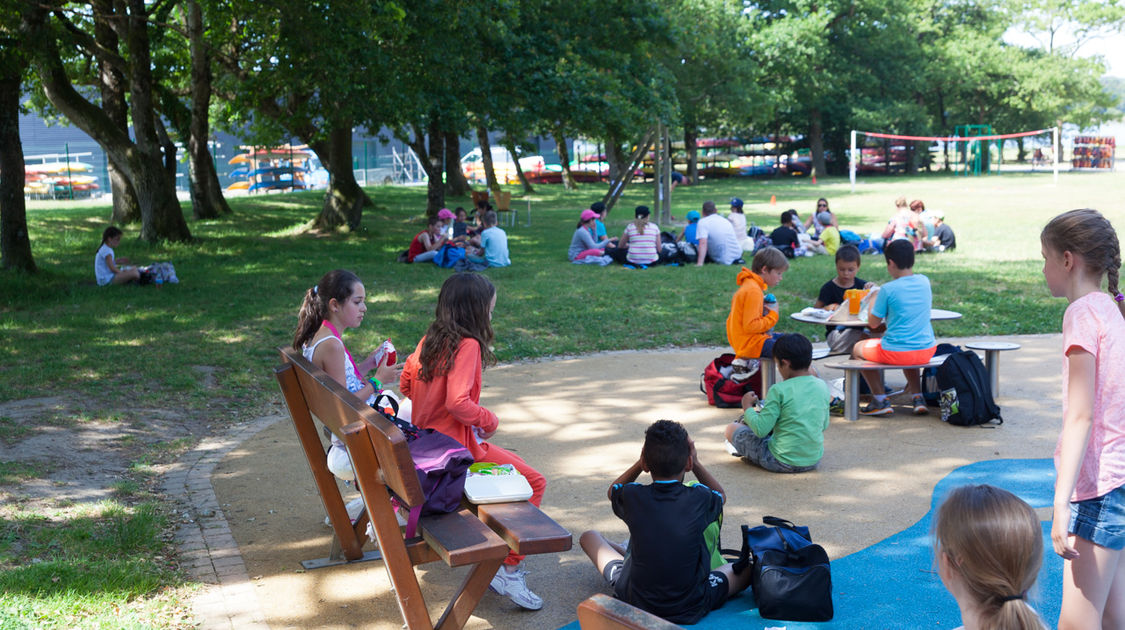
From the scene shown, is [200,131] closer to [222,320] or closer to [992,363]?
[222,320]

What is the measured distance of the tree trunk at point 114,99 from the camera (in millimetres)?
17847

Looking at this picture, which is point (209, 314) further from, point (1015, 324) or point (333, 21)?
point (1015, 324)

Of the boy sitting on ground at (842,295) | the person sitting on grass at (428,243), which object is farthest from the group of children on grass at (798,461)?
the person sitting on grass at (428,243)

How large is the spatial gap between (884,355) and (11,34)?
1199 cm

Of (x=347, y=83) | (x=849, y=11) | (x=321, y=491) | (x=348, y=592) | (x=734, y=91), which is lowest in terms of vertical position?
(x=348, y=592)

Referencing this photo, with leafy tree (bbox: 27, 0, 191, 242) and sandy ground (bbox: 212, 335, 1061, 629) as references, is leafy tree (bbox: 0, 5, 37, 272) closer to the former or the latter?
leafy tree (bbox: 27, 0, 191, 242)

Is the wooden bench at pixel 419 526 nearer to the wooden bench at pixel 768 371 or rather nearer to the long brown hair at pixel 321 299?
the long brown hair at pixel 321 299

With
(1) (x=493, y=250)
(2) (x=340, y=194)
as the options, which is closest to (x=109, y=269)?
(1) (x=493, y=250)

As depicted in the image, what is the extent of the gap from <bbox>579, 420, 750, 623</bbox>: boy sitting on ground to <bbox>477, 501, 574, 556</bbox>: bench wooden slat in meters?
0.37

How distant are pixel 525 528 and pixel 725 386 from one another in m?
4.23

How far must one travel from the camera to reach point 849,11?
1981 inches

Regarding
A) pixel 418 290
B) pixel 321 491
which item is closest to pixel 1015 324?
pixel 418 290

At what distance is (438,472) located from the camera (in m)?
3.83

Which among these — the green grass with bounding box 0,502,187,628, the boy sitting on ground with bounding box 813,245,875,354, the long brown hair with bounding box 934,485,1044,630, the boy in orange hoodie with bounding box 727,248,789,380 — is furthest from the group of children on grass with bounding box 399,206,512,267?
the long brown hair with bounding box 934,485,1044,630
